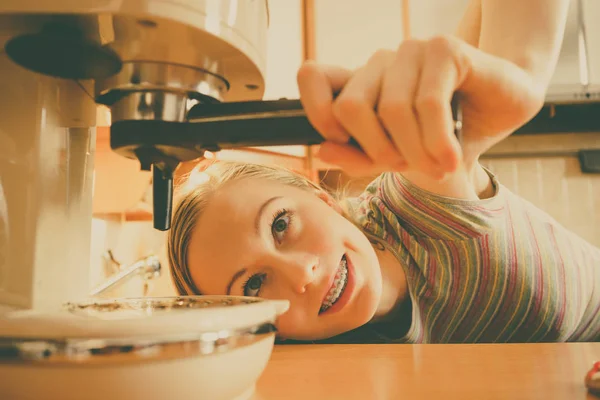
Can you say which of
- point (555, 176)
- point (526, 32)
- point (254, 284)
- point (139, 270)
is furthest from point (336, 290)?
point (555, 176)

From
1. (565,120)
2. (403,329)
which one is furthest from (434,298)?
(565,120)

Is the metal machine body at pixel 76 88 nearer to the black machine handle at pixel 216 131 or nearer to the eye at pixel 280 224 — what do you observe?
the black machine handle at pixel 216 131


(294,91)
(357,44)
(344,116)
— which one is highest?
(357,44)

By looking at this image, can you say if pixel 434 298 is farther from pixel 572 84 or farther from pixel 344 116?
pixel 572 84

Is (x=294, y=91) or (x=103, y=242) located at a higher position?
(x=294, y=91)

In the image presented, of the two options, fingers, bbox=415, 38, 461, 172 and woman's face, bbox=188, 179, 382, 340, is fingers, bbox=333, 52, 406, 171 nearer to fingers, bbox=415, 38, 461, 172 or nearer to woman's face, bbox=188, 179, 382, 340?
fingers, bbox=415, 38, 461, 172

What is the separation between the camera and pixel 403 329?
82cm

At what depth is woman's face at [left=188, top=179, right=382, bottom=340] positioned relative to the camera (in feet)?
2.23

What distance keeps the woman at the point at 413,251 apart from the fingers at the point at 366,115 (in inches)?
4.4

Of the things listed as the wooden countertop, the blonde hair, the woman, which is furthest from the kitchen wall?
the wooden countertop

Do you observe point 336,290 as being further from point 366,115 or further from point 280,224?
point 366,115

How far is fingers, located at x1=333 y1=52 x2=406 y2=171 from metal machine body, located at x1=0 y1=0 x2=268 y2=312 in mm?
97

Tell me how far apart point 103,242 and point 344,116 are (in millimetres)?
1505

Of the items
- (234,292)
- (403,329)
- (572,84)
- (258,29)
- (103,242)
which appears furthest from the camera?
(103,242)
